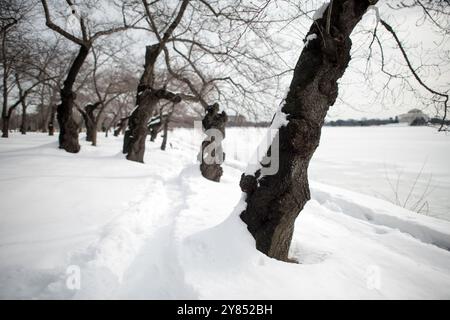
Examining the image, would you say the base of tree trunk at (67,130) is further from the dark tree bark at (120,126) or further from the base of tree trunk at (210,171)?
the dark tree bark at (120,126)

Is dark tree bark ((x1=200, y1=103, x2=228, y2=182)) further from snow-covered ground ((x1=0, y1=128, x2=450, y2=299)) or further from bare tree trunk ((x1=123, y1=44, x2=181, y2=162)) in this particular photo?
snow-covered ground ((x1=0, y1=128, x2=450, y2=299))

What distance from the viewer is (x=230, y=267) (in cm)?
264

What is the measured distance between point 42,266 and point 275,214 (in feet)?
8.18

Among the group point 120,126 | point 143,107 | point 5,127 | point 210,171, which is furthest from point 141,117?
point 120,126

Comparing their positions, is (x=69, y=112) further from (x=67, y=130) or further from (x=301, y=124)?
(x=301, y=124)

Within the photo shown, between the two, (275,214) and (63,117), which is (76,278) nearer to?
(275,214)

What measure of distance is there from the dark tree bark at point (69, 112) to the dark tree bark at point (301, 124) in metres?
7.22

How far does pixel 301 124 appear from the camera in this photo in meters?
3.02

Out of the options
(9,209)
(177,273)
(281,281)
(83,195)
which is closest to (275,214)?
(281,281)

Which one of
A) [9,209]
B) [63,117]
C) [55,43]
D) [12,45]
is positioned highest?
[55,43]

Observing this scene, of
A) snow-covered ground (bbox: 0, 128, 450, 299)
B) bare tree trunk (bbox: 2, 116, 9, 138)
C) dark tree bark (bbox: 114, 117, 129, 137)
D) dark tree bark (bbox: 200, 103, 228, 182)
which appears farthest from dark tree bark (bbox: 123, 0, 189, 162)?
bare tree trunk (bbox: 2, 116, 9, 138)

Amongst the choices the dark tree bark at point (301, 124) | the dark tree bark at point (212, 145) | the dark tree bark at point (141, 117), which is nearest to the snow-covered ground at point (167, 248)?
the dark tree bark at point (301, 124)

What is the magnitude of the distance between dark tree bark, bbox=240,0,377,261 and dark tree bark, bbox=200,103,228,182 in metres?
5.39
